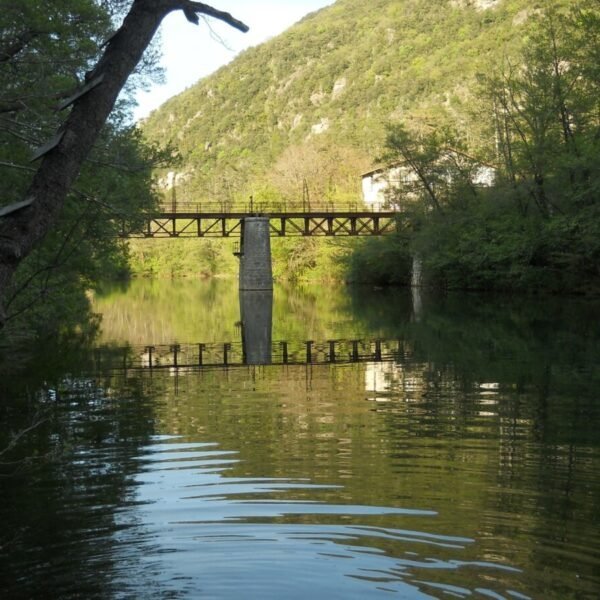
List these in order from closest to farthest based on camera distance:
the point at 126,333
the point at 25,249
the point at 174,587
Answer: the point at 25,249
the point at 174,587
the point at 126,333

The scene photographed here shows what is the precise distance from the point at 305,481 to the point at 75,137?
17.2 feet

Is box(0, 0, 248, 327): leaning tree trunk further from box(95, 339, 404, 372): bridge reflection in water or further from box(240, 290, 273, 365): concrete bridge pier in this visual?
box(240, 290, 273, 365): concrete bridge pier

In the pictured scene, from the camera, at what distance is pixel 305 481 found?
8547 millimetres

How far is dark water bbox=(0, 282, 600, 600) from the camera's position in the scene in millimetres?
5887

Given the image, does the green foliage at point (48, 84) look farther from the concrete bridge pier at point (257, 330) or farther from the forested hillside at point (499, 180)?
the concrete bridge pier at point (257, 330)

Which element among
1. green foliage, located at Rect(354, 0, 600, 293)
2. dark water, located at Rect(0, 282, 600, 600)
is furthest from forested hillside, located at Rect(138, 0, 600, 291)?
dark water, located at Rect(0, 282, 600, 600)

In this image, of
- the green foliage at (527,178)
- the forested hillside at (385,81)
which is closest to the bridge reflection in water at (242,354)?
the green foliage at (527,178)

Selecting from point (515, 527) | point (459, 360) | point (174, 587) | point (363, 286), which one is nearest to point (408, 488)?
point (515, 527)

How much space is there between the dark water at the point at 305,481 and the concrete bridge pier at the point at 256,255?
4704cm

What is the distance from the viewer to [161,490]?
834cm

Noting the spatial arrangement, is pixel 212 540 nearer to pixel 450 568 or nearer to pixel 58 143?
pixel 450 568

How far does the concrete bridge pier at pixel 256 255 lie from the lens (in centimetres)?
6619

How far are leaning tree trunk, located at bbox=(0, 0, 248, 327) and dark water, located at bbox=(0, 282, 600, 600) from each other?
263cm

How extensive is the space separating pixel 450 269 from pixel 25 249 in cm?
5295
